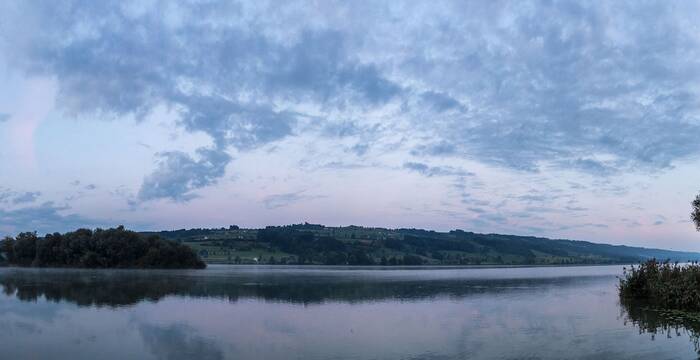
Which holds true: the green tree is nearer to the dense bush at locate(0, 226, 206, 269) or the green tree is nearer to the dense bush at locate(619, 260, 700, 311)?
the dense bush at locate(619, 260, 700, 311)

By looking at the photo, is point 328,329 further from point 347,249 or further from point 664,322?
point 347,249

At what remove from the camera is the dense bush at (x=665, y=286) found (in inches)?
1073

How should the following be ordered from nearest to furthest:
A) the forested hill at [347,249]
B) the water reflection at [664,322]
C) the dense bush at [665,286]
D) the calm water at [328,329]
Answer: the calm water at [328,329] → the water reflection at [664,322] → the dense bush at [665,286] → the forested hill at [347,249]

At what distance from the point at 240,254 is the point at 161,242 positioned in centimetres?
3542

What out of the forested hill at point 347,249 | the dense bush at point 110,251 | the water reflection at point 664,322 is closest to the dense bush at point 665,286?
the water reflection at point 664,322

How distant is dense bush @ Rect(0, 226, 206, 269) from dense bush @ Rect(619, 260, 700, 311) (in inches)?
3009

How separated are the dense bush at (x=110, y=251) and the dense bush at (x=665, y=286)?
76423 mm

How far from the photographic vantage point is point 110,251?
94.9 m

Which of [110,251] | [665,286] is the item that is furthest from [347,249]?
[665,286]

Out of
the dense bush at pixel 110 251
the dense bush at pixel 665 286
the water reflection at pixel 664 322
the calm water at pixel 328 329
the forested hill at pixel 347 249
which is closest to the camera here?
the calm water at pixel 328 329

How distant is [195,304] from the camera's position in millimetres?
30578

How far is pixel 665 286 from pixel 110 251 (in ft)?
283

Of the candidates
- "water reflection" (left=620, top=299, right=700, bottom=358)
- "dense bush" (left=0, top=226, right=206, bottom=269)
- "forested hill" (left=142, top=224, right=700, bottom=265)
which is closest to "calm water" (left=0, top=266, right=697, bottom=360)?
"water reflection" (left=620, top=299, right=700, bottom=358)

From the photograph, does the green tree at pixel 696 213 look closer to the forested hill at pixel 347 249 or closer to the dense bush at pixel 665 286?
the dense bush at pixel 665 286
